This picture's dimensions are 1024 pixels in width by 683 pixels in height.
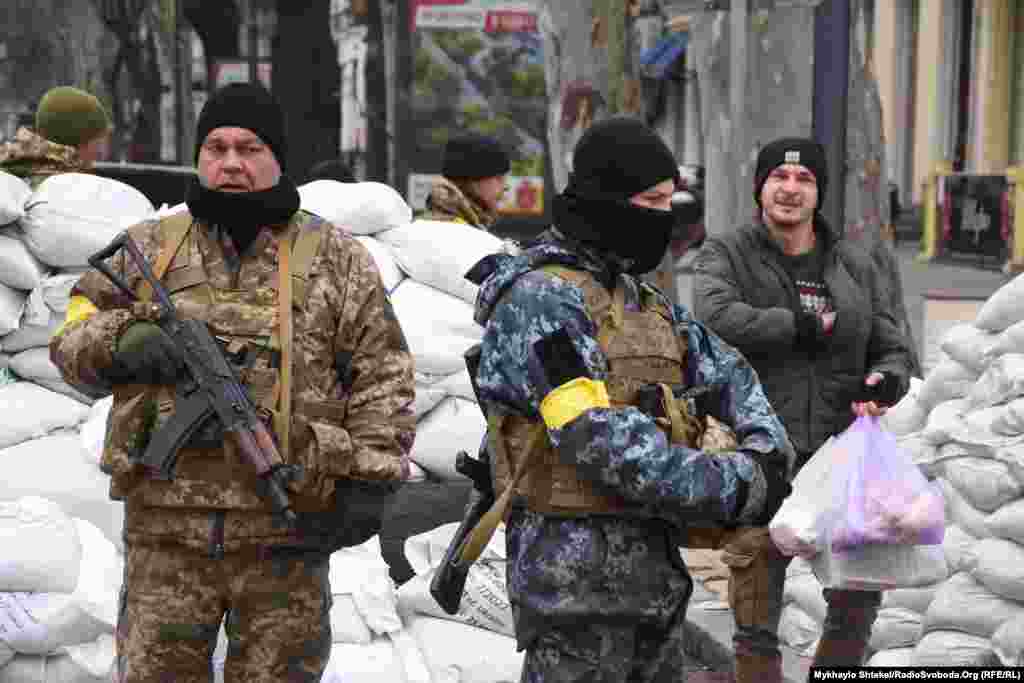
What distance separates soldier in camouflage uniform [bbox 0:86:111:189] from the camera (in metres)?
7.28

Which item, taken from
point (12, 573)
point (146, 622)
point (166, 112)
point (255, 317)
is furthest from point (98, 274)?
point (166, 112)

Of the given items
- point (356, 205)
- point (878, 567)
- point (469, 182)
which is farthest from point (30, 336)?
point (878, 567)

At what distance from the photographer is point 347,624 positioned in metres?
5.75

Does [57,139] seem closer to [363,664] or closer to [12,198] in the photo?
[12,198]

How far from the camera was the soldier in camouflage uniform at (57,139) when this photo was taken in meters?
7.28

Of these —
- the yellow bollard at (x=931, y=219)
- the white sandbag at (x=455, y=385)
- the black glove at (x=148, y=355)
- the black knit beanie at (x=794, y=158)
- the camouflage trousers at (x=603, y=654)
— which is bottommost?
the yellow bollard at (x=931, y=219)

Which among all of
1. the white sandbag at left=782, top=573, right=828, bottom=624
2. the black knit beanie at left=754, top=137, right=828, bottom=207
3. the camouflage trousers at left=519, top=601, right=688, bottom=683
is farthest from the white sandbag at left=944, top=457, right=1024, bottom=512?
the camouflage trousers at left=519, top=601, right=688, bottom=683

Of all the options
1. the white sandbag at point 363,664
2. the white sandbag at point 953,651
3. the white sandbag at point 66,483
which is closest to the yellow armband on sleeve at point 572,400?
the white sandbag at point 363,664

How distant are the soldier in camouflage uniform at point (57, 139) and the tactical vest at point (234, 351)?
3.41 m

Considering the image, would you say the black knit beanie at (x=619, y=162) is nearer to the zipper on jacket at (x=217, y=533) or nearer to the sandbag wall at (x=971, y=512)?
the zipper on jacket at (x=217, y=533)

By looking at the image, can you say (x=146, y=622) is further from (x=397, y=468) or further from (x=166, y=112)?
(x=166, y=112)

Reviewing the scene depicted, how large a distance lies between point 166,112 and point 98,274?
38.2 m

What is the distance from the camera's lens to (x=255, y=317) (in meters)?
3.98

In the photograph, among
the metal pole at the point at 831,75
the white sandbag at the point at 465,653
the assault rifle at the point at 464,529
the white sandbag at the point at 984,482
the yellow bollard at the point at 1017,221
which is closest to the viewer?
the assault rifle at the point at 464,529
